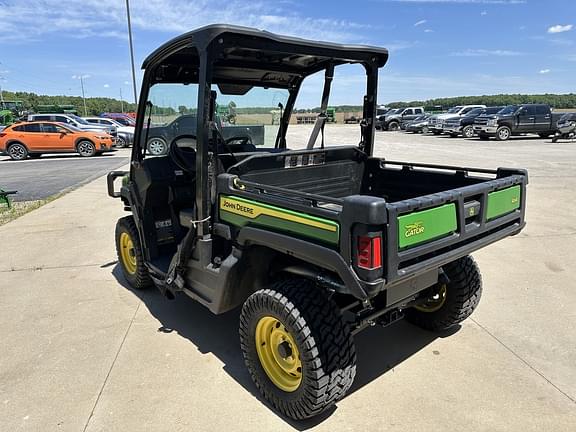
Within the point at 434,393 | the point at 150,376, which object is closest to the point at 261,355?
the point at 150,376

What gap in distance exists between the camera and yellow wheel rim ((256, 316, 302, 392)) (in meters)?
2.51

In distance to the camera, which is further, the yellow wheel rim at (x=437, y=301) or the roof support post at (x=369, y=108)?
the roof support post at (x=369, y=108)

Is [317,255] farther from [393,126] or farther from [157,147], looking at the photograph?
[393,126]

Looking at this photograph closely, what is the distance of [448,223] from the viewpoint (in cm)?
229

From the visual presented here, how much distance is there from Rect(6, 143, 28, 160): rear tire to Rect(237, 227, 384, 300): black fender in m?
18.1

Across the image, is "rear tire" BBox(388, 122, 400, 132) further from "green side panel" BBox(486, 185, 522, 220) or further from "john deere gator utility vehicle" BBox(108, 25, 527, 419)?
"green side panel" BBox(486, 185, 522, 220)

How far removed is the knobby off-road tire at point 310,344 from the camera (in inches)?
90.7

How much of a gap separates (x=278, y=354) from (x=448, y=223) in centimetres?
128

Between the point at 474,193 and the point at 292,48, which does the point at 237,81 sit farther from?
the point at 474,193

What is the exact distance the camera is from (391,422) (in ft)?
7.93

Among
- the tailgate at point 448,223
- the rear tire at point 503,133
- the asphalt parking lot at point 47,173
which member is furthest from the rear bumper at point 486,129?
the tailgate at point 448,223

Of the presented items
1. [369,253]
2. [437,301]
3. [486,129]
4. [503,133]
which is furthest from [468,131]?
[369,253]

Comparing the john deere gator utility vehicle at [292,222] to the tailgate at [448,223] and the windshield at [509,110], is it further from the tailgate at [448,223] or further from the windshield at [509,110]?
the windshield at [509,110]

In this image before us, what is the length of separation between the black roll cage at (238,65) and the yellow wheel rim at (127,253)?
2.95ft
